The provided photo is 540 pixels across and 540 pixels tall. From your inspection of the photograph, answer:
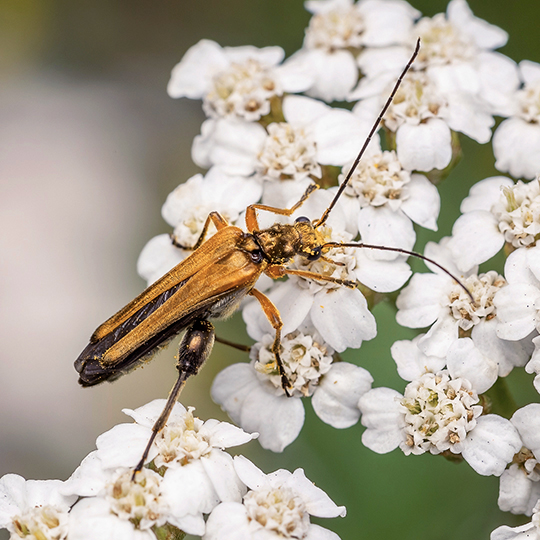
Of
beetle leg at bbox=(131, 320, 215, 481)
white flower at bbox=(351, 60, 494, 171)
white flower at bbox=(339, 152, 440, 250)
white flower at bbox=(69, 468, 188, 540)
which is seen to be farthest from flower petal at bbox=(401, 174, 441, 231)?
white flower at bbox=(69, 468, 188, 540)

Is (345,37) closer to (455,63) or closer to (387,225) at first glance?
(455,63)

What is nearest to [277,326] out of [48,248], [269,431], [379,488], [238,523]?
[269,431]

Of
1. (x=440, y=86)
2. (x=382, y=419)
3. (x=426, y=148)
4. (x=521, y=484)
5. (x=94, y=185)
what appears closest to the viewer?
(x=521, y=484)

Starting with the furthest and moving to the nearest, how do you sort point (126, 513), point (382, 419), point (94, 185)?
point (94, 185) → point (382, 419) → point (126, 513)

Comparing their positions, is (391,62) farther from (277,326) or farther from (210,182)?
(277,326)

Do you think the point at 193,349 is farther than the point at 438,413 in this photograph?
Yes

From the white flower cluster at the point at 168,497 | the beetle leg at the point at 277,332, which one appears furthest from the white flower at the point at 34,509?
the beetle leg at the point at 277,332

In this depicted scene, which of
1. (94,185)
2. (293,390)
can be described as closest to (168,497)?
(293,390)
